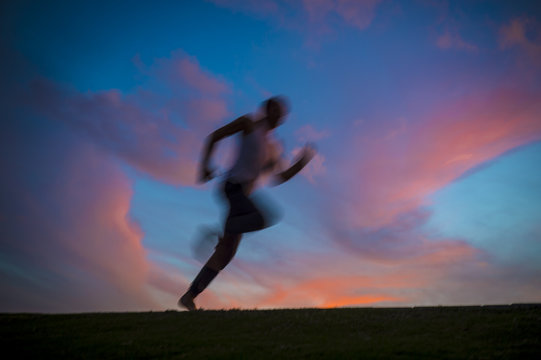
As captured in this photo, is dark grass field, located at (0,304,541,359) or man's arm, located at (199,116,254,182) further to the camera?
man's arm, located at (199,116,254,182)

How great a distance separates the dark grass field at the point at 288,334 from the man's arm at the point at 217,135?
2.25 metres

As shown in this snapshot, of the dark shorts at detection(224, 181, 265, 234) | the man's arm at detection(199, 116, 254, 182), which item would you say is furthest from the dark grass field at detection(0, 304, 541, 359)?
the man's arm at detection(199, 116, 254, 182)

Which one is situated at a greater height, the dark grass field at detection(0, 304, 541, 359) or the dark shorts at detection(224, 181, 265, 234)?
the dark shorts at detection(224, 181, 265, 234)

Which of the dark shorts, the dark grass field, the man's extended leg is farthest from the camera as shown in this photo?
the man's extended leg

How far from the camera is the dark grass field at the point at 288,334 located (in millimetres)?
4531

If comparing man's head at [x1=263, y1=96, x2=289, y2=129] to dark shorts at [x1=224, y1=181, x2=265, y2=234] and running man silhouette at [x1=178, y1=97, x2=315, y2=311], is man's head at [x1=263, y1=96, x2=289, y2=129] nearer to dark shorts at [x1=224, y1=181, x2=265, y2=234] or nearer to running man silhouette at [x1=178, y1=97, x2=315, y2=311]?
running man silhouette at [x1=178, y1=97, x2=315, y2=311]

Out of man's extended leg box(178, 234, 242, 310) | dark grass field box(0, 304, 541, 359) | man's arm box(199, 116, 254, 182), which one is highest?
man's arm box(199, 116, 254, 182)

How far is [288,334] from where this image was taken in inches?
212

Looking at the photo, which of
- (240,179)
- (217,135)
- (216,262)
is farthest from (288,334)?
(217,135)

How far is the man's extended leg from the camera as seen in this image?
6793 millimetres

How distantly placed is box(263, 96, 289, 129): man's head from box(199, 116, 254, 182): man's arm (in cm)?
42

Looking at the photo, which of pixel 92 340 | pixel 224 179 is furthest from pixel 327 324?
pixel 92 340

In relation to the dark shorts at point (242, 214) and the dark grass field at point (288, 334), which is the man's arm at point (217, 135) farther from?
the dark grass field at point (288, 334)

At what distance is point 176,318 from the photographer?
21.3ft
